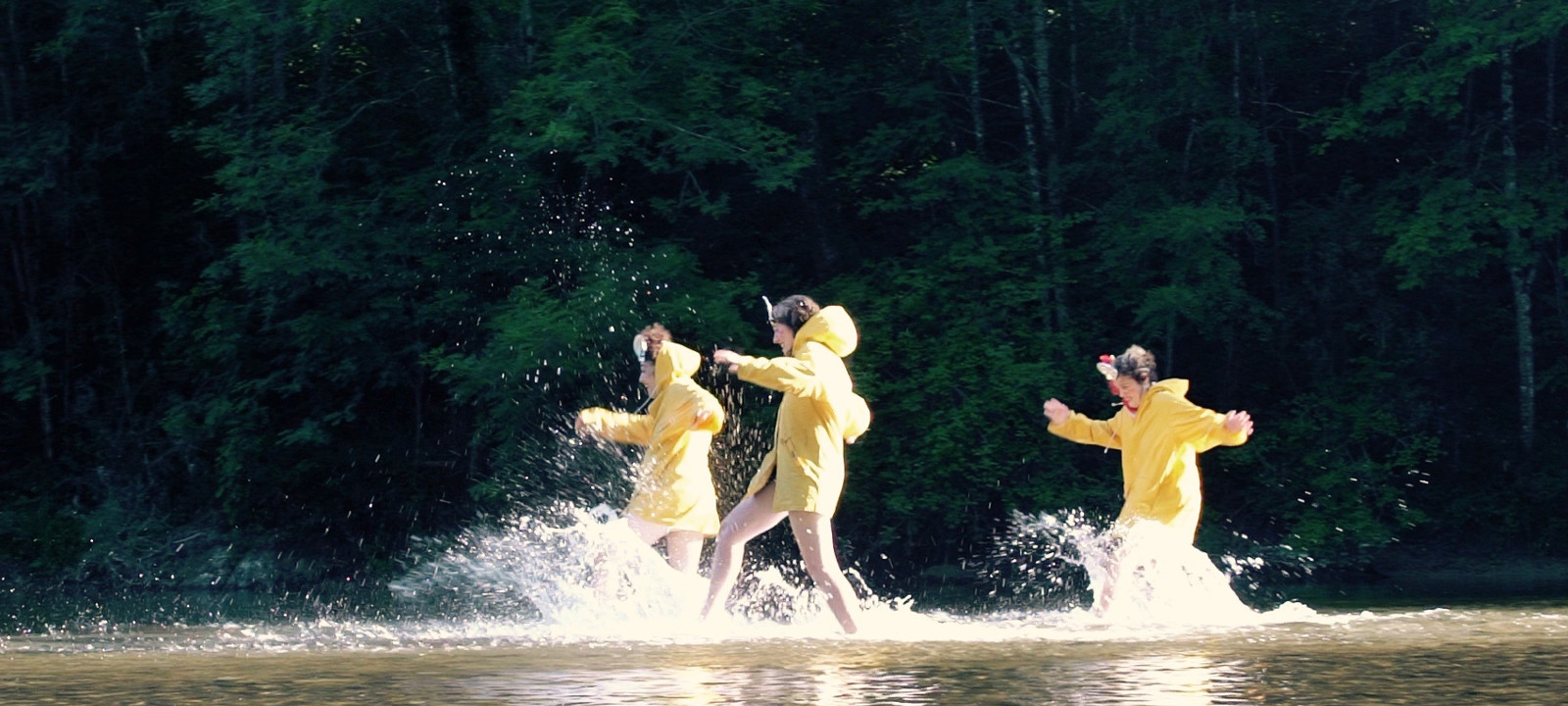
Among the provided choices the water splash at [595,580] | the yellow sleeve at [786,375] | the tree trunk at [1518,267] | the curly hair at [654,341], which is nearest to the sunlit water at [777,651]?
the water splash at [595,580]

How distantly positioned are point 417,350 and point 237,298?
9.37ft

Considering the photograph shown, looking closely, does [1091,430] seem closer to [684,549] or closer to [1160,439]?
[1160,439]

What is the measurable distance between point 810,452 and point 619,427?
1.61 metres

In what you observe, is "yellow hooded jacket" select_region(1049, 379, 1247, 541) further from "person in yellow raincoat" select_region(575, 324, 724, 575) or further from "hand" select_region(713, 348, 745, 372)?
"hand" select_region(713, 348, 745, 372)

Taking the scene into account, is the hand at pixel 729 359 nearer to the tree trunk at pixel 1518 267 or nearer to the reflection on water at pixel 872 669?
the reflection on water at pixel 872 669

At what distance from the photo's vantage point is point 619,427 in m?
11.8

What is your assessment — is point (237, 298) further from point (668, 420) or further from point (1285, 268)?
point (668, 420)

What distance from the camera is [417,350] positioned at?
70.2 feet

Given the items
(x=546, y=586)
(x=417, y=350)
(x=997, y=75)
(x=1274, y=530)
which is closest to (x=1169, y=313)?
(x=1274, y=530)

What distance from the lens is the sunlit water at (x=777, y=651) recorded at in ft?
26.9

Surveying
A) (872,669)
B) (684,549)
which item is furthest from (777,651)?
(684,549)

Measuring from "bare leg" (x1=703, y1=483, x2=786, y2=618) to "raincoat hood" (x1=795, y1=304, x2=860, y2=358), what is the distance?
0.78 metres

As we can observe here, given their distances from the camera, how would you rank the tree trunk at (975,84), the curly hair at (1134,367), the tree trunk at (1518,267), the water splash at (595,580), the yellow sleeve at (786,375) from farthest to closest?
the tree trunk at (975,84) < the tree trunk at (1518,267) < the curly hair at (1134,367) < the water splash at (595,580) < the yellow sleeve at (786,375)

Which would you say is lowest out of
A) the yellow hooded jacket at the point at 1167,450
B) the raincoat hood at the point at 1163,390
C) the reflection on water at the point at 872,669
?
the reflection on water at the point at 872,669
